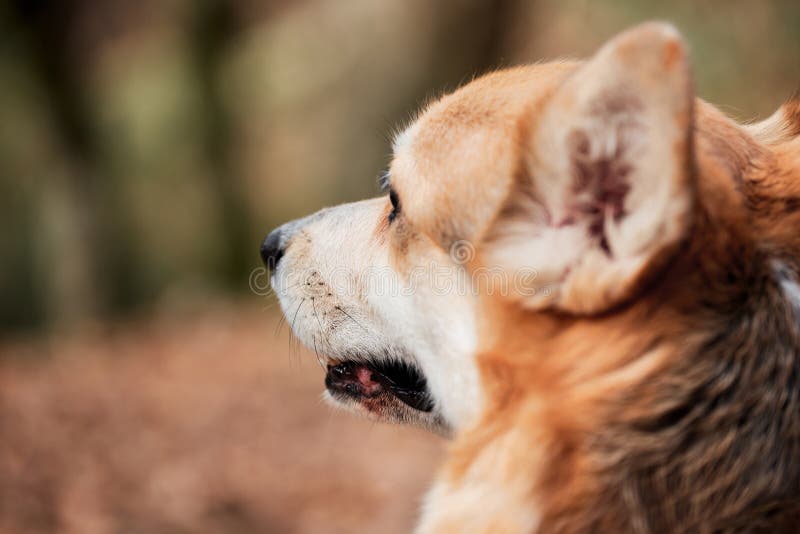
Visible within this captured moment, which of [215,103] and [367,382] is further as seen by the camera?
[215,103]

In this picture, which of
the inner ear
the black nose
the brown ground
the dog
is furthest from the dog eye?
the brown ground

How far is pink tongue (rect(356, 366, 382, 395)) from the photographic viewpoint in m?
3.02

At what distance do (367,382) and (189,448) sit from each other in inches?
127

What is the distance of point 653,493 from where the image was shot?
6.42ft

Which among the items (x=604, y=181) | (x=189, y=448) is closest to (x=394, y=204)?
(x=604, y=181)

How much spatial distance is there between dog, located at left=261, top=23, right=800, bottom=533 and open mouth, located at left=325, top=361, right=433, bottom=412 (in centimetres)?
54

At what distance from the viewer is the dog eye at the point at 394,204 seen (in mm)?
2791

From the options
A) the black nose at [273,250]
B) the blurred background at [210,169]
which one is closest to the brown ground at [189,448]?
the blurred background at [210,169]

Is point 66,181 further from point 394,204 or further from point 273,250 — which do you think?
point 394,204

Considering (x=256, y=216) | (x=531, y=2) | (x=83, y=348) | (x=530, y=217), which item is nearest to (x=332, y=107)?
(x=256, y=216)

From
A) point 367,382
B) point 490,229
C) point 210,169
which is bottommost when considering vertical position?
point 210,169

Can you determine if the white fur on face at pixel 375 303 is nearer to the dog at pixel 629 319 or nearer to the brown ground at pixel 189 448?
the dog at pixel 629 319

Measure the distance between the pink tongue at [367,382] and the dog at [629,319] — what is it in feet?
2.34

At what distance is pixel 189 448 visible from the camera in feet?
19.2
